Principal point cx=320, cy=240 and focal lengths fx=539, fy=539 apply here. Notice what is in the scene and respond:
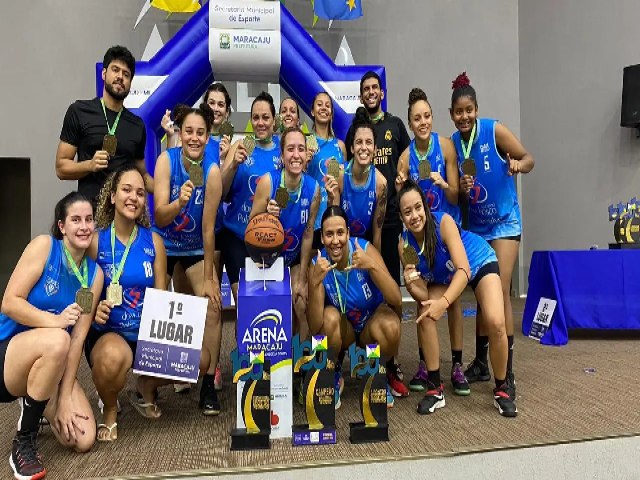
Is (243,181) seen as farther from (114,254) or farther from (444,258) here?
(444,258)

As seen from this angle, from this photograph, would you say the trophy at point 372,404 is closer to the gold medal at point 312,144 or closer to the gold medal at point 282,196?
the gold medal at point 282,196

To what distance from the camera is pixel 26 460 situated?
2.00 meters

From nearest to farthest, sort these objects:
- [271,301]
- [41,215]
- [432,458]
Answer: [432,458] → [271,301] → [41,215]

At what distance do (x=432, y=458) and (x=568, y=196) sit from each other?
6151mm

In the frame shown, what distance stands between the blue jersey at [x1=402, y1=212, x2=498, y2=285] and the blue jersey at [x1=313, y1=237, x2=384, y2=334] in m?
0.25

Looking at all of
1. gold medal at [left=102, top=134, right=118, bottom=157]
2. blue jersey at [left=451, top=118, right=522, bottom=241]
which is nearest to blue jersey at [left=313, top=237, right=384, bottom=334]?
blue jersey at [left=451, top=118, right=522, bottom=241]

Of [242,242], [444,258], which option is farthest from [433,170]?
[242,242]

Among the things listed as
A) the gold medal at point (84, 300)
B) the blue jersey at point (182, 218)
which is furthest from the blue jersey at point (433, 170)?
the gold medal at point (84, 300)

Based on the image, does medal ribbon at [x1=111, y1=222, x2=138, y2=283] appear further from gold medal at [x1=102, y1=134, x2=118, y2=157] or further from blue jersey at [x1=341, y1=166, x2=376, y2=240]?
blue jersey at [x1=341, y1=166, x2=376, y2=240]

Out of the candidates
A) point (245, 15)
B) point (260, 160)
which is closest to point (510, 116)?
point (245, 15)

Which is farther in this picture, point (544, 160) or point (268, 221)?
point (544, 160)

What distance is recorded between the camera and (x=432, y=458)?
2.06m

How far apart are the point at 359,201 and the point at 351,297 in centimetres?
56

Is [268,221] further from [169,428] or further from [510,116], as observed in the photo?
[510,116]
